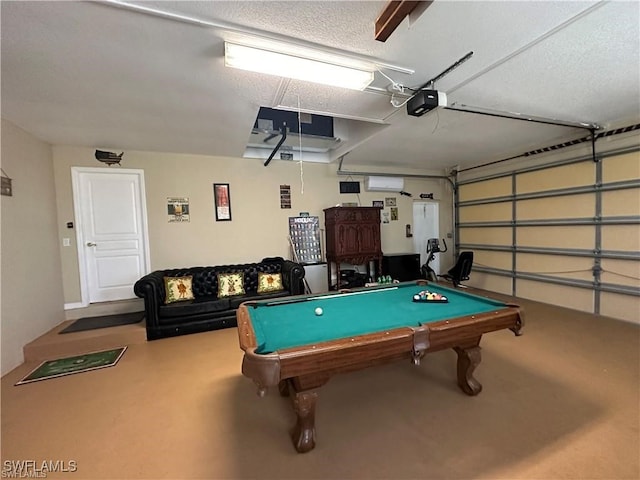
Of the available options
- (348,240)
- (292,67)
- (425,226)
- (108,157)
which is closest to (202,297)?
(108,157)

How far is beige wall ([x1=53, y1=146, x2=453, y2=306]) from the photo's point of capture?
4133 millimetres

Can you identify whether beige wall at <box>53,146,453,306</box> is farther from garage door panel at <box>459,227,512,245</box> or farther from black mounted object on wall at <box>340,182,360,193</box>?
garage door panel at <box>459,227,512,245</box>

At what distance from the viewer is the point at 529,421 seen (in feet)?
6.39

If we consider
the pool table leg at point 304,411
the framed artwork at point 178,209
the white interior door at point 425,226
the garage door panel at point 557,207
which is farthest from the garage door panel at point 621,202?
the framed artwork at point 178,209

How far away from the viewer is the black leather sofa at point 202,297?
365cm

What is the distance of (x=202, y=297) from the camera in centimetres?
418

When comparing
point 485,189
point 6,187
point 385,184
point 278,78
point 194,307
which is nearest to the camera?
point 278,78

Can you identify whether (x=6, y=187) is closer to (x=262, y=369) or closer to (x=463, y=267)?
(x=262, y=369)

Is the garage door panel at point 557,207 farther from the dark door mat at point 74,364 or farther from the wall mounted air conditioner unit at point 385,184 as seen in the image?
the dark door mat at point 74,364

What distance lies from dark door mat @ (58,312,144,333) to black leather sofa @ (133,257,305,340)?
1.82 feet

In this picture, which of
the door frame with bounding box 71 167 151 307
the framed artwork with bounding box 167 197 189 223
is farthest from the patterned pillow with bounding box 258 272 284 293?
the door frame with bounding box 71 167 151 307

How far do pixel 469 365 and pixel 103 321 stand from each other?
186 inches

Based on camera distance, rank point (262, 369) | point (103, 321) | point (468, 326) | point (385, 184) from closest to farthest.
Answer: point (262, 369)
point (468, 326)
point (103, 321)
point (385, 184)

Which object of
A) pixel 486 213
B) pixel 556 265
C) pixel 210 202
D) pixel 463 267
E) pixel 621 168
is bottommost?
pixel 463 267
